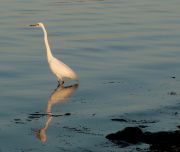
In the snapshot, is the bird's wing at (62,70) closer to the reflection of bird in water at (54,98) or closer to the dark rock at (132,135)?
the reflection of bird in water at (54,98)

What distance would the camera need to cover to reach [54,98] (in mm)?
17562

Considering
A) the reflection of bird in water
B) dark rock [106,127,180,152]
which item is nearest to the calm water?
the reflection of bird in water

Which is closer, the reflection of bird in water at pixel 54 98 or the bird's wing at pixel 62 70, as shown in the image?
the reflection of bird in water at pixel 54 98

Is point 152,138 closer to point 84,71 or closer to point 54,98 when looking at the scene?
point 54,98

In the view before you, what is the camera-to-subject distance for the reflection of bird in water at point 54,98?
1381 centimetres

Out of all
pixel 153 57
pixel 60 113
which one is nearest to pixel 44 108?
pixel 60 113

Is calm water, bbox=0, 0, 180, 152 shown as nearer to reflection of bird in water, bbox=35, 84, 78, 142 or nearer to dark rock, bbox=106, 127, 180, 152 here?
reflection of bird in water, bbox=35, 84, 78, 142

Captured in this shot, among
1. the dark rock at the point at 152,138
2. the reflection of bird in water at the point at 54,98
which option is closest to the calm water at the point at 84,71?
the reflection of bird in water at the point at 54,98

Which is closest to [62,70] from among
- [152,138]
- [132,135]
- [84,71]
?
[84,71]

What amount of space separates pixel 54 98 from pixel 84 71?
362cm

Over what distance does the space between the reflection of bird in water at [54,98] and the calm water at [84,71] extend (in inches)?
0.9

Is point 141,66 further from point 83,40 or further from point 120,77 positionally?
point 83,40

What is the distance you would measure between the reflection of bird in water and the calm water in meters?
0.02

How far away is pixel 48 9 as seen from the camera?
1436 inches
